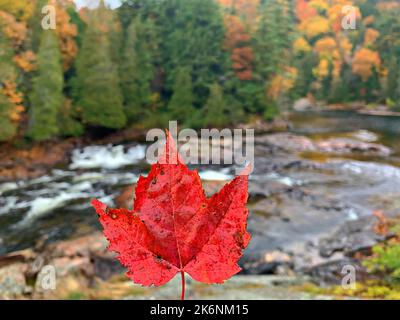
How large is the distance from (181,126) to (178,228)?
26497 mm

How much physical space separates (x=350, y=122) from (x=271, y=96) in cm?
724

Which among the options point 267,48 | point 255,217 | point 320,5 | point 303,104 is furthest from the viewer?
point 320,5

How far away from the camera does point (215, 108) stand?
26906 mm

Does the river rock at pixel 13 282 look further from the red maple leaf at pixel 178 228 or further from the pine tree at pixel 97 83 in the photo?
the pine tree at pixel 97 83

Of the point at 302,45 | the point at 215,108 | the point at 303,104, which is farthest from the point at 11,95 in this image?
the point at 302,45

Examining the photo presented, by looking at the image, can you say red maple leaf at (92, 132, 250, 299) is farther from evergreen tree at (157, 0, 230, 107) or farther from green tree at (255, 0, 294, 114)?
green tree at (255, 0, 294, 114)

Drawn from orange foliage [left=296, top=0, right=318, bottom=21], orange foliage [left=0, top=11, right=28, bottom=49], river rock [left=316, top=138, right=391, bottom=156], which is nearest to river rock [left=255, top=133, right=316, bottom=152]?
river rock [left=316, top=138, right=391, bottom=156]

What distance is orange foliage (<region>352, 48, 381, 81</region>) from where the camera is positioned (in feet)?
155

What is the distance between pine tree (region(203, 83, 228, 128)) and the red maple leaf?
26.3m

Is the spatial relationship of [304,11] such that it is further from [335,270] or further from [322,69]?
[335,270]

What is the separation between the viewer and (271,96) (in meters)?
30.2

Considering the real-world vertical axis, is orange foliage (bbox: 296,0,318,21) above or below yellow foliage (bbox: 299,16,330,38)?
above

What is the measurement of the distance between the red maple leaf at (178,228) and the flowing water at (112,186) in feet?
30.1

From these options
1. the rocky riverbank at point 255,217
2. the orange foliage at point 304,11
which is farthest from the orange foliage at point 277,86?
the orange foliage at point 304,11
